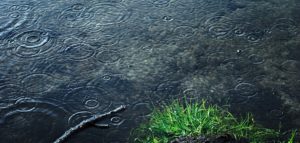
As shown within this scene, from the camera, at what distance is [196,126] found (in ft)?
12.7

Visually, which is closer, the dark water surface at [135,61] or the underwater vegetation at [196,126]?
the underwater vegetation at [196,126]

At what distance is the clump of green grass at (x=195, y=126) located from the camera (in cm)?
383

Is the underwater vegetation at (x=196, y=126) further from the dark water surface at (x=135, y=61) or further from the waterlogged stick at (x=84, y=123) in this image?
the waterlogged stick at (x=84, y=123)

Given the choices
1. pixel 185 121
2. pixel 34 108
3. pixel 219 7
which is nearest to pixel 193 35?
pixel 219 7

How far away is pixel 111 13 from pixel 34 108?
206 cm

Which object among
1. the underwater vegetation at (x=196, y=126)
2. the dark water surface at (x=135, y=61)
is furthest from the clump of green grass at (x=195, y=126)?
the dark water surface at (x=135, y=61)

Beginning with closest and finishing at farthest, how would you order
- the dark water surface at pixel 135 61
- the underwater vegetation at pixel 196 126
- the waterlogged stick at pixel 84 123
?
the underwater vegetation at pixel 196 126, the waterlogged stick at pixel 84 123, the dark water surface at pixel 135 61

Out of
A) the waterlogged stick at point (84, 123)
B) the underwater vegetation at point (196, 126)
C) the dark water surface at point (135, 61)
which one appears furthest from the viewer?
the dark water surface at point (135, 61)

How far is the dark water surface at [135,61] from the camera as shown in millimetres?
4277

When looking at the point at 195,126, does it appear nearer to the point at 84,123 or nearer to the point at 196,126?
the point at 196,126

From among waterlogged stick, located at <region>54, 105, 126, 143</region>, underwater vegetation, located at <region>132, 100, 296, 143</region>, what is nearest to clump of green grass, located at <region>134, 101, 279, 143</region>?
underwater vegetation, located at <region>132, 100, 296, 143</region>

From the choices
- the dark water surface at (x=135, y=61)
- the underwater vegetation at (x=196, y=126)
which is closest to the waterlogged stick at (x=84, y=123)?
the dark water surface at (x=135, y=61)

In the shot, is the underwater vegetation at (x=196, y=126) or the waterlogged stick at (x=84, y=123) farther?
the waterlogged stick at (x=84, y=123)

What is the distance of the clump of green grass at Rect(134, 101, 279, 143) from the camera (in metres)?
3.83
